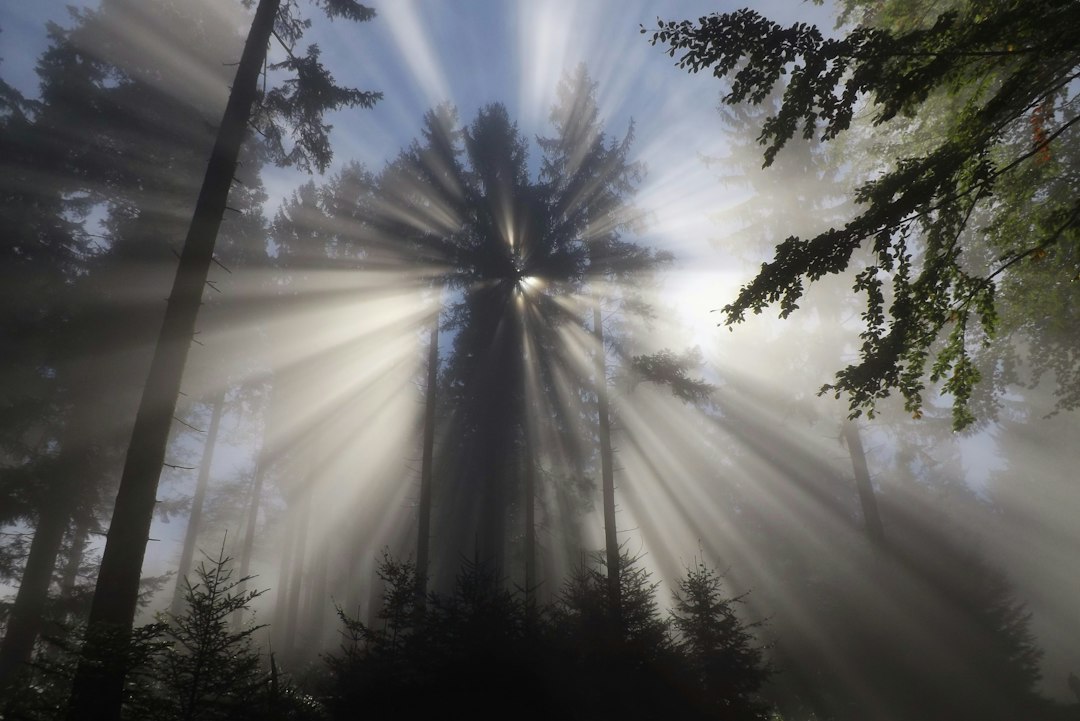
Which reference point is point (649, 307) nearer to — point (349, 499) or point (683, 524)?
point (683, 524)

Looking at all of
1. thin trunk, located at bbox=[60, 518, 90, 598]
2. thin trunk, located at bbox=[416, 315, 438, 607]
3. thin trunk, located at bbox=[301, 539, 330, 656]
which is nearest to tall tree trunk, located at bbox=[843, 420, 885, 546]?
thin trunk, located at bbox=[416, 315, 438, 607]

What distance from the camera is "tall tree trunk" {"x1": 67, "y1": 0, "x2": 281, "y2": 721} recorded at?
4781mm

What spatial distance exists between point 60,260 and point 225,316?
4411 millimetres

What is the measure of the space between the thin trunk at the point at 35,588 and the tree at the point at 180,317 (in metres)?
8.53

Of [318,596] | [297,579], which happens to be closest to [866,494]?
[297,579]

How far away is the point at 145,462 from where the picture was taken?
6.06m

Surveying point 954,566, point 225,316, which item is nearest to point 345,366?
point 225,316

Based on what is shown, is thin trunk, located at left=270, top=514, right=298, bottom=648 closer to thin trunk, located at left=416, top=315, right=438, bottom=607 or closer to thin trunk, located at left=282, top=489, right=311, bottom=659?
thin trunk, located at left=282, top=489, right=311, bottom=659

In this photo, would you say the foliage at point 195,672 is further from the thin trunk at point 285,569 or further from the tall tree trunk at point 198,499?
the thin trunk at point 285,569

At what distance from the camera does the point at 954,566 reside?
15766 millimetres

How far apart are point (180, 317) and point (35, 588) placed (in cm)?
980

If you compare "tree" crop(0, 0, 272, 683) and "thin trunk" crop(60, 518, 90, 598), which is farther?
"thin trunk" crop(60, 518, 90, 598)

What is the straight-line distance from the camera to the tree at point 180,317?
4.95 metres

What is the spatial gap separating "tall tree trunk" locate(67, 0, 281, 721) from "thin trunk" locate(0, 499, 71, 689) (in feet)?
27.2
